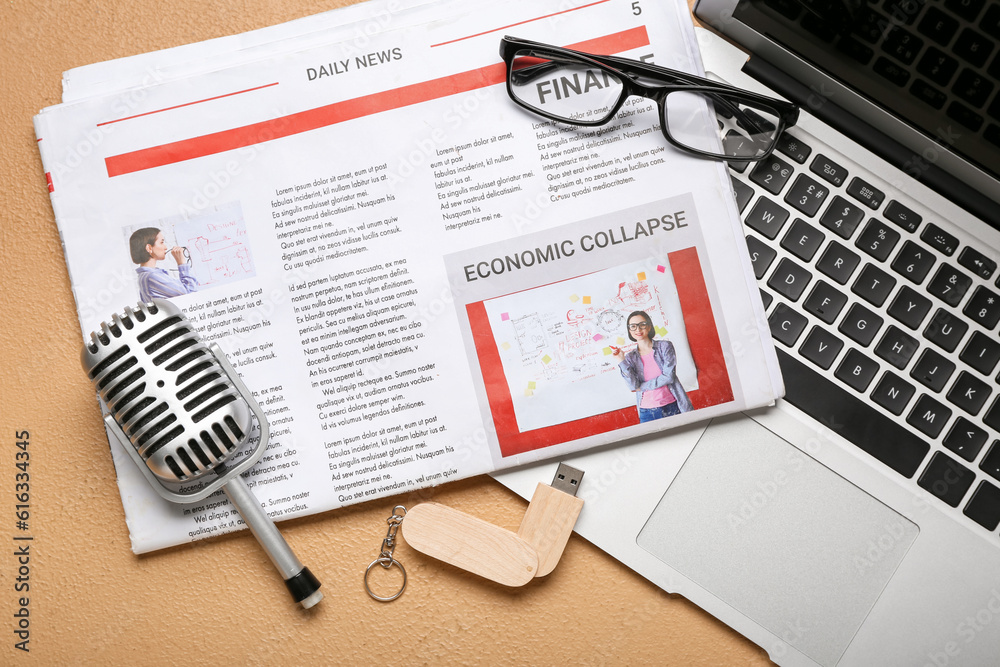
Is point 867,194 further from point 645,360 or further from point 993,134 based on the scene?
point 645,360

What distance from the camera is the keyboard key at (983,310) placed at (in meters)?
0.49

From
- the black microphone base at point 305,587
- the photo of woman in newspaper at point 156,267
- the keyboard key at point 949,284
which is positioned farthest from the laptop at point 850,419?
the photo of woman in newspaper at point 156,267

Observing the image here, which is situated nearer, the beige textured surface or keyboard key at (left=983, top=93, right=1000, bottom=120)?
keyboard key at (left=983, top=93, right=1000, bottom=120)

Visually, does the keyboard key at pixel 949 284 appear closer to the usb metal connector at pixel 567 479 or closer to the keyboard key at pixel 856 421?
the keyboard key at pixel 856 421

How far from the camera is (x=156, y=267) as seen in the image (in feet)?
1.80

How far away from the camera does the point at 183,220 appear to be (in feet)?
1.79

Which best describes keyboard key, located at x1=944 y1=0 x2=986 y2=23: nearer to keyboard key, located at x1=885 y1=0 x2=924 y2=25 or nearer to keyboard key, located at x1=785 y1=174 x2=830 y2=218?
keyboard key, located at x1=885 y1=0 x2=924 y2=25

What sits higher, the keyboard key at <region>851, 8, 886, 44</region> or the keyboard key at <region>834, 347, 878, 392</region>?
the keyboard key at <region>851, 8, 886, 44</region>

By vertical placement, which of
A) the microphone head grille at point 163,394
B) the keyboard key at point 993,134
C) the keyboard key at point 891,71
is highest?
the keyboard key at point 891,71

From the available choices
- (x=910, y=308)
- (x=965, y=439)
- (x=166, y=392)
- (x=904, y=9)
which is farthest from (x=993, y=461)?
(x=166, y=392)

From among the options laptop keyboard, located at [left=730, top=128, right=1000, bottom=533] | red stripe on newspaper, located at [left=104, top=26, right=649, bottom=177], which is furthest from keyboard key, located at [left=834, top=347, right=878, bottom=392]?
red stripe on newspaper, located at [left=104, top=26, right=649, bottom=177]

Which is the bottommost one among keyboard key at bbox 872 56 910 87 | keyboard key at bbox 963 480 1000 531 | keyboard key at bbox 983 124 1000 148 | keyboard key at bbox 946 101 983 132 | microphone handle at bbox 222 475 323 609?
microphone handle at bbox 222 475 323 609

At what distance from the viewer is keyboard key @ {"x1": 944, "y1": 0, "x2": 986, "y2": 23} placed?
399mm

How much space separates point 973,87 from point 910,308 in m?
0.16
